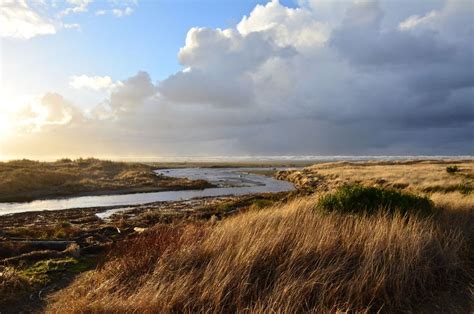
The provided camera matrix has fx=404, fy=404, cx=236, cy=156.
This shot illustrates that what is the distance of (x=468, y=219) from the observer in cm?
1228

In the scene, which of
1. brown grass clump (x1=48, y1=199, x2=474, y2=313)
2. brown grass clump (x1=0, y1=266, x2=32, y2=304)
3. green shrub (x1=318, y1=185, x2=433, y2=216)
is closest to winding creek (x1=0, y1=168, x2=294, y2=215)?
brown grass clump (x1=0, y1=266, x2=32, y2=304)

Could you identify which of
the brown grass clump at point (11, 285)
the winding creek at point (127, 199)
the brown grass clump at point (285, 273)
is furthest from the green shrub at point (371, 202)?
the winding creek at point (127, 199)

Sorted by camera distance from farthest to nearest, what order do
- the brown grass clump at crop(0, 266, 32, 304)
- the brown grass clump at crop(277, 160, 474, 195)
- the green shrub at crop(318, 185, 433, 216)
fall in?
Result: the brown grass clump at crop(277, 160, 474, 195) < the green shrub at crop(318, 185, 433, 216) < the brown grass clump at crop(0, 266, 32, 304)

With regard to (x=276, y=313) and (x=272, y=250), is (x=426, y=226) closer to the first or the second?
(x=272, y=250)

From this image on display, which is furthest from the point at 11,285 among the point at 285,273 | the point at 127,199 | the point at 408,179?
the point at 408,179

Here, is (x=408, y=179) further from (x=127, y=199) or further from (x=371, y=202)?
(x=371, y=202)

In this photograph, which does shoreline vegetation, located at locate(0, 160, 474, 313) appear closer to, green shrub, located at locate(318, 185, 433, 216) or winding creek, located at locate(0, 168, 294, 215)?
green shrub, located at locate(318, 185, 433, 216)

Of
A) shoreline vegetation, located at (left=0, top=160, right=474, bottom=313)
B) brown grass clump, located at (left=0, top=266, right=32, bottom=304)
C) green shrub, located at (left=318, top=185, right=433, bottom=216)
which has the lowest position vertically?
brown grass clump, located at (left=0, top=266, right=32, bottom=304)

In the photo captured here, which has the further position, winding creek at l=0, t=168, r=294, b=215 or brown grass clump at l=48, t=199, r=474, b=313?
winding creek at l=0, t=168, r=294, b=215

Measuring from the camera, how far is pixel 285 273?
24.4 ft

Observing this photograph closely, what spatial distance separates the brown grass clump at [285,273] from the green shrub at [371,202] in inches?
106

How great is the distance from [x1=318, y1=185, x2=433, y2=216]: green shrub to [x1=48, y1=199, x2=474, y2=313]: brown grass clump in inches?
106

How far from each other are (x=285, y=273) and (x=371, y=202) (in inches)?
265

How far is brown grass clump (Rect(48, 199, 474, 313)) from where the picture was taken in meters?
6.77
